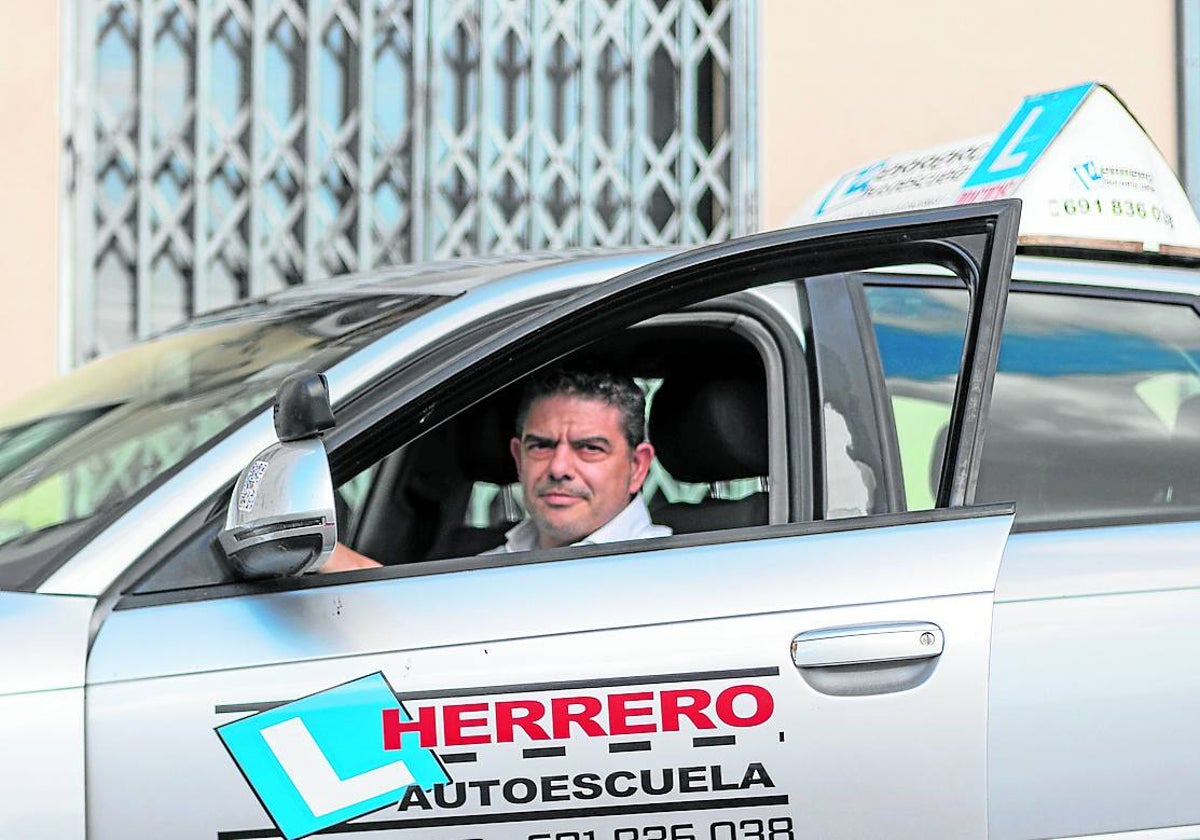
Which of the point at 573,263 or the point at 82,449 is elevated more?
the point at 573,263

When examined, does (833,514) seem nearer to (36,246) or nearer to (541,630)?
(541,630)

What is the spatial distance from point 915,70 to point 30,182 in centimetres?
353

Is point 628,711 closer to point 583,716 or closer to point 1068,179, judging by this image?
point 583,716

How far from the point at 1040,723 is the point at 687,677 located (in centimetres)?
39

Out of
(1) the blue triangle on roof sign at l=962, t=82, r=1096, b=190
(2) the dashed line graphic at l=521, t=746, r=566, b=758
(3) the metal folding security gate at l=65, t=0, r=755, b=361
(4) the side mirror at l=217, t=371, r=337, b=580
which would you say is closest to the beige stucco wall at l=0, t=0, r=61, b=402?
(3) the metal folding security gate at l=65, t=0, r=755, b=361

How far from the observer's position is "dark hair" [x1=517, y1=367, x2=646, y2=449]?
2670mm

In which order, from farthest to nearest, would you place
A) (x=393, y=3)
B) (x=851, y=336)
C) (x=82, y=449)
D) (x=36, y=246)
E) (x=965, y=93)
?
(x=965, y=93) < (x=393, y=3) < (x=36, y=246) < (x=851, y=336) < (x=82, y=449)

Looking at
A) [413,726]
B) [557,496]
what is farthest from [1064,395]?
[413,726]

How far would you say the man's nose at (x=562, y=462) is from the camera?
2666 millimetres

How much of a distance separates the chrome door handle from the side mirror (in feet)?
1.73

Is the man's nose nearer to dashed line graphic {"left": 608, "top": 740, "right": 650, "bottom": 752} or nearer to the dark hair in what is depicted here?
the dark hair

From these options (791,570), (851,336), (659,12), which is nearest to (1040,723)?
(791,570)

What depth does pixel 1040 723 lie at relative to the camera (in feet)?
5.78

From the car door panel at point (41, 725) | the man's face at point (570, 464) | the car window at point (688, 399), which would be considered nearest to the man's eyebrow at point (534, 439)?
the man's face at point (570, 464)
